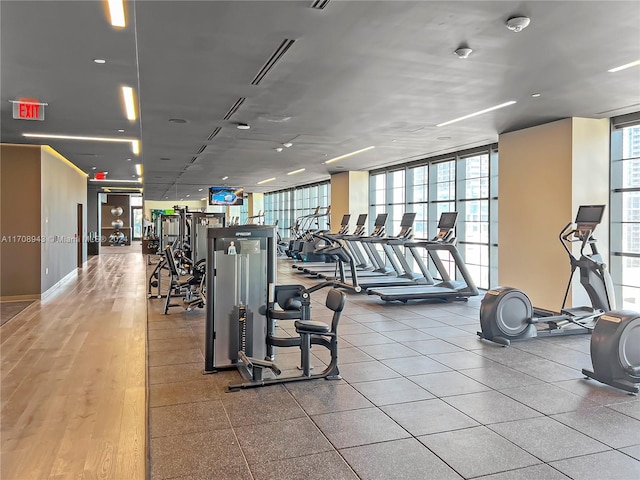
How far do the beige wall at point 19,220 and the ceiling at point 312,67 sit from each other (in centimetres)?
52

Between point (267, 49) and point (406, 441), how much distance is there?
3.17 m

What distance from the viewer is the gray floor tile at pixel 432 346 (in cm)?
503

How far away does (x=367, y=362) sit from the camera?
15.1ft

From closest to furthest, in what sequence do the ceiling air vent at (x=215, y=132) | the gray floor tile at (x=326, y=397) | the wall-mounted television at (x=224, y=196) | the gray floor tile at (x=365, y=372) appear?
the gray floor tile at (x=326, y=397), the gray floor tile at (x=365, y=372), the ceiling air vent at (x=215, y=132), the wall-mounted television at (x=224, y=196)

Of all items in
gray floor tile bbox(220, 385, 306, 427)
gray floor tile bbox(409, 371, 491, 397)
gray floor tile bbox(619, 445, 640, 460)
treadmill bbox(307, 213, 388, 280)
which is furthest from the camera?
treadmill bbox(307, 213, 388, 280)

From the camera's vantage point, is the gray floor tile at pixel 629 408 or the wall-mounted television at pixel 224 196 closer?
the gray floor tile at pixel 629 408

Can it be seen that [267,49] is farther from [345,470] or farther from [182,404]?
[345,470]

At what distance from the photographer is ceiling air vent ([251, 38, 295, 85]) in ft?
12.6

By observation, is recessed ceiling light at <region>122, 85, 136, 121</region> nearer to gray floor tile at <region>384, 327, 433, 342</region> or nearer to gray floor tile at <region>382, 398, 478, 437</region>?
gray floor tile at <region>384, 327, 433, 342</region>

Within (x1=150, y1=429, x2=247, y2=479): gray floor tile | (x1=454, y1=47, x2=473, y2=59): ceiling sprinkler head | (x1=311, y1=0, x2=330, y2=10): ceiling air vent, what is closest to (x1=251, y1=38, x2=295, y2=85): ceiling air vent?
(x1=311, y1=0, x2=330, y2=10): ceiling air vent

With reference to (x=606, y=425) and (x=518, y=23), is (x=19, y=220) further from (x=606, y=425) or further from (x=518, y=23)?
(x=606, y=425)

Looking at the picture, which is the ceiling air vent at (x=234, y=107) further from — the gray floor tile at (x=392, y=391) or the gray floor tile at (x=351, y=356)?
the gray floor tile at (x=392, y=391)

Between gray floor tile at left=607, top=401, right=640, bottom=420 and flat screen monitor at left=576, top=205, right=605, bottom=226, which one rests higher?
flat screen monitor at left=576, top=205, right=605, bottom=226

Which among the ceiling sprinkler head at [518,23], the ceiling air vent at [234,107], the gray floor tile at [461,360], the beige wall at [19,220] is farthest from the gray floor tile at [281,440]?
the beige wall at [19,220]
